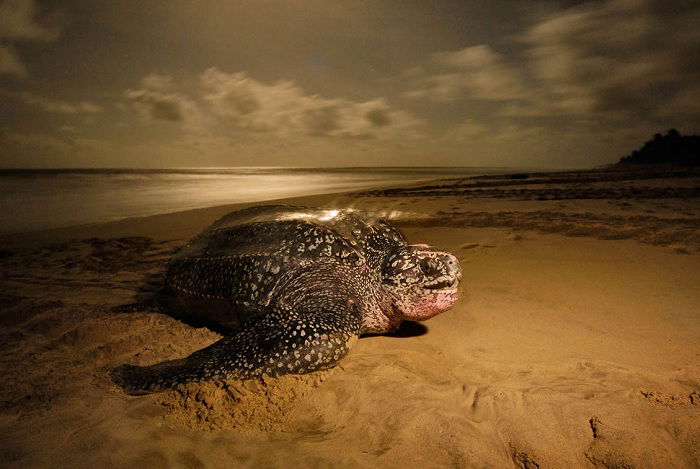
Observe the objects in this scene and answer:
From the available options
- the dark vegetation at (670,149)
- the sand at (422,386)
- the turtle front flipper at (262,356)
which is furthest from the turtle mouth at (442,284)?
the dark vegetation at (670,149)

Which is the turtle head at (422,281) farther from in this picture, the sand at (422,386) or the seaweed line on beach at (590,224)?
the seaweed line on beach at (590,224)

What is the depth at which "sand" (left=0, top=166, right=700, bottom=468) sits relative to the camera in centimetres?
142

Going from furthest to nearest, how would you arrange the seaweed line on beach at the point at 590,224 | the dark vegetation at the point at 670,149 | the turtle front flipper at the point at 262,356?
the dark vegetation at the point at 670,149
the seaweed line on beach at the point at 590,224
the turtle front flipper at the point at 262,356

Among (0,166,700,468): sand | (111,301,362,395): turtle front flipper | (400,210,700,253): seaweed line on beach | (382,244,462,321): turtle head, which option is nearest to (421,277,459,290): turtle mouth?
(382,244,462,321): turtle head

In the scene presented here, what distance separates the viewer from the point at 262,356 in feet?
6.31

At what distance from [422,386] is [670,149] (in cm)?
4365

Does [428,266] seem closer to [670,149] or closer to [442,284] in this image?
[442,284]

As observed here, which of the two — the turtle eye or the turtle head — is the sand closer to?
the turtle head

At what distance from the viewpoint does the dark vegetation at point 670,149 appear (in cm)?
2922

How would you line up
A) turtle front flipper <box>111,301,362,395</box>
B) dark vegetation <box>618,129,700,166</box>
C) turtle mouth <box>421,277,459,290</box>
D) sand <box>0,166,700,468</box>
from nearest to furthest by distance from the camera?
sand <box>0,166,700,468</box>, turtle front flipper <box>111,301,362,395</box>, turtle mouth <box>421,277,459,290</box>, dark vegetation <box>618,129,700,166</box>

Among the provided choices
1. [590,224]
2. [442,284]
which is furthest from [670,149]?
[442,284]

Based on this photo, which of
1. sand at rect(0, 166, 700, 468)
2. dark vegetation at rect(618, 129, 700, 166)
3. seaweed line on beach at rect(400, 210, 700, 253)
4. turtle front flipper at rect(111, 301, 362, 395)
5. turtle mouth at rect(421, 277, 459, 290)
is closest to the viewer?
sand at rect(0, 166, 700, 468)

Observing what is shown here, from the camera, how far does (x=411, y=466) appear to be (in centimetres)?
137

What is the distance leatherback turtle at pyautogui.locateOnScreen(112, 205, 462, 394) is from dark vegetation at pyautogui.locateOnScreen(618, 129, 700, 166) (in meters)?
36.2
